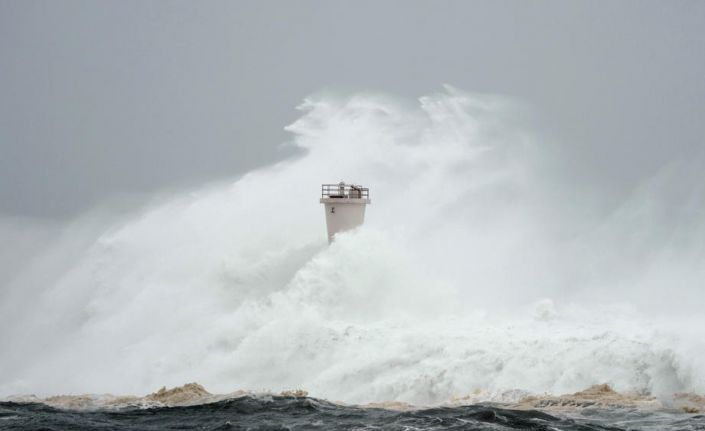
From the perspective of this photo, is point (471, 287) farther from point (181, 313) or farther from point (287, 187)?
point (181, 313)

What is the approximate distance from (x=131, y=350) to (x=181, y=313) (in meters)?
2.53

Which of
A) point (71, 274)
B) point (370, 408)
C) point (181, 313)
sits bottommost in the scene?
point (370, 408)

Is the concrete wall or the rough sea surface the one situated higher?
the concrete wall

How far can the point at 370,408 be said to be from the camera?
54.8 feet

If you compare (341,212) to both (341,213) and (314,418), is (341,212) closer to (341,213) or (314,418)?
(341,213)

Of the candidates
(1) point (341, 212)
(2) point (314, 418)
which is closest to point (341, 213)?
(1) point (341, 212)

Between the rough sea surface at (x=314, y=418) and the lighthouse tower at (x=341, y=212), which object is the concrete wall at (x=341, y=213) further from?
the rough sea surface at (x=314, y=418)

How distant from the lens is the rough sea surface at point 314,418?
1438 centimetres

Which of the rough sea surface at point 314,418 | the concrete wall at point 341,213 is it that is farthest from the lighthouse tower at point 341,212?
the rough sea surface at point 314,418

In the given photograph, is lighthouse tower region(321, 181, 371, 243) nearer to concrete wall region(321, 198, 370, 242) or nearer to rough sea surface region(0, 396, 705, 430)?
concrete wall region(321, 198, 370, 242)

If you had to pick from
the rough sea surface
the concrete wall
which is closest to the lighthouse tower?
the concrete wall

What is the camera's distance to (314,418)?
15.6m

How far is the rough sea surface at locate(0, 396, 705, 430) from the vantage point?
47.2 ft

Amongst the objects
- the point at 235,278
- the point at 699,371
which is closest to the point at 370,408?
the point at 699,371
